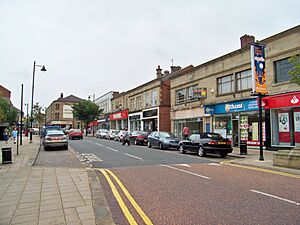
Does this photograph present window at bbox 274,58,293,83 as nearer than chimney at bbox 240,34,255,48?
Yes

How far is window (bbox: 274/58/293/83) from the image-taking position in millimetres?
17962

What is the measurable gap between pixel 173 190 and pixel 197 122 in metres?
20.5

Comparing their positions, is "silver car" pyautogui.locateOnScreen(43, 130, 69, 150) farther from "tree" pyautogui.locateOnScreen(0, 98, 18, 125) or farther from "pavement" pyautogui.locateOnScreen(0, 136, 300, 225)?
"pavement" pyautogui.locateOnScreen(0, 136, 300, 225)

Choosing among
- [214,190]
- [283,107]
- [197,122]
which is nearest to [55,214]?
[214,190]

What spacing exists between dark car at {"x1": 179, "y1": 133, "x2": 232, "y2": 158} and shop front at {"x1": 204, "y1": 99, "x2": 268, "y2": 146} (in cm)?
290

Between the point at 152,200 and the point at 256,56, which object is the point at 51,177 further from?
the point at 256,56

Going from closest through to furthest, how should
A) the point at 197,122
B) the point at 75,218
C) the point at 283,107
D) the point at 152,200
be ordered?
the point at 75,218 → the point at 152,200 → the point at 283,107 → the point at 197,122

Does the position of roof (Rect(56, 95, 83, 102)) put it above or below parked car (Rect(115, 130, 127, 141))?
above

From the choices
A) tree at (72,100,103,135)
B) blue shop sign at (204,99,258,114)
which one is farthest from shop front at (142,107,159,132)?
tree at (72,100,103,135)

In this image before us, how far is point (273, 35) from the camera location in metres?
19.0

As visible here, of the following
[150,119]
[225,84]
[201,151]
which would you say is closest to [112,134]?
[150,119]

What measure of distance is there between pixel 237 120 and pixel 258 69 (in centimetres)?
724

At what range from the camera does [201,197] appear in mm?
A: 6824

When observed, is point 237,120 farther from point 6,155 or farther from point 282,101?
point 6,155
